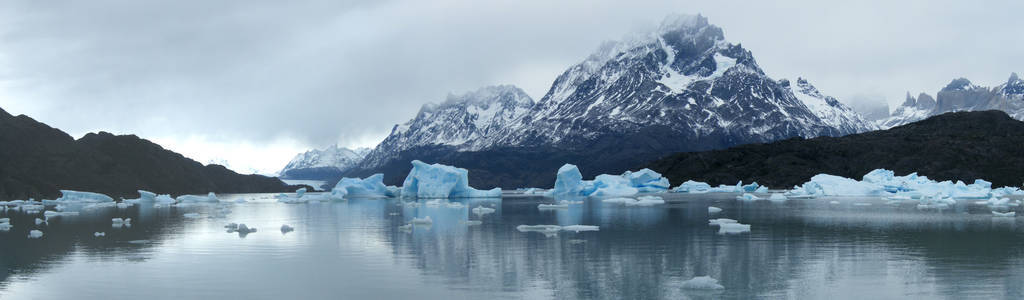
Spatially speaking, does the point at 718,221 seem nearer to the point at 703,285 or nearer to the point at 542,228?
the point at 542,228

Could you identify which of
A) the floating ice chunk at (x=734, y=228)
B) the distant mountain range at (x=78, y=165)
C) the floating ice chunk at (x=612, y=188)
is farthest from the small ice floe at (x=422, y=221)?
the distant mountain range at (x=78, y=165)

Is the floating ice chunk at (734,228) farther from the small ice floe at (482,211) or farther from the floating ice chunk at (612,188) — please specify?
the floating ice chunk at (612,188)

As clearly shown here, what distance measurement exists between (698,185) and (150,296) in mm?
126190

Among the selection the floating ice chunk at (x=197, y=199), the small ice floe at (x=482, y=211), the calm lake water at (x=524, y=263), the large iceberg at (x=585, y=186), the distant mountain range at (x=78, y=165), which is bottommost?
the calm lake water at (x=524, y=263)

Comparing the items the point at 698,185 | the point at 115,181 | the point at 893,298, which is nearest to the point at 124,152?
the point at 115,181

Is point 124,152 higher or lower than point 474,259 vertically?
higher

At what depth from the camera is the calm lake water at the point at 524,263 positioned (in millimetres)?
18516

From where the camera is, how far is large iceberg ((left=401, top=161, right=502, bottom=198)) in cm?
9088

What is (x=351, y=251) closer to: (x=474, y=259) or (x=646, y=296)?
(x=474, y=259)

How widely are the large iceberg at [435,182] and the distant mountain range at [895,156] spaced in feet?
288

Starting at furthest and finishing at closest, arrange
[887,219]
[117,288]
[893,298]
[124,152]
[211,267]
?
[124,152] → [887,219] → [211,267] → [117,288] → [893,298]

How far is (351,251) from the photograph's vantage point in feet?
94.7

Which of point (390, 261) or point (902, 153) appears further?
point (902, 153)

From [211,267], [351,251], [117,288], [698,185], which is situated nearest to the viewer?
[117,288]
